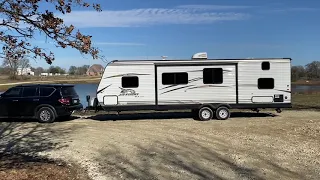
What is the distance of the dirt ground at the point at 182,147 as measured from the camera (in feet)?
26.0

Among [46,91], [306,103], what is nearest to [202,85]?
[46,91]

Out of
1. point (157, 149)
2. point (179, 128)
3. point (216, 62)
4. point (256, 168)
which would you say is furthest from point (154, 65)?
point (256, 168)

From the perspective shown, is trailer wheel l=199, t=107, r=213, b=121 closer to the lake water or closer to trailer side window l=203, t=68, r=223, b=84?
trailer side window l=203, t=68, r=223, b=84

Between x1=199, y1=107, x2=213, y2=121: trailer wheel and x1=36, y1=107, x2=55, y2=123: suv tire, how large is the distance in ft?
20.7

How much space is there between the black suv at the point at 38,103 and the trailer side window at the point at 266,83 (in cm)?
826

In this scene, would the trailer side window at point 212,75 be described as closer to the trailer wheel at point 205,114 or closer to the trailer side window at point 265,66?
the trailer wheel at point 205,114

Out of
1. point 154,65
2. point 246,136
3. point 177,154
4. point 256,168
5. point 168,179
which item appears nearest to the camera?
point 168,179

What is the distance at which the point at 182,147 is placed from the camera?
1059 cm

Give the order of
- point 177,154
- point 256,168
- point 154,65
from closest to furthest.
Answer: point 256,168
point 177,154
point 154,65

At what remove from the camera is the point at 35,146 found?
11.0 meters

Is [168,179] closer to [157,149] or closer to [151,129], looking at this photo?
[157,149]

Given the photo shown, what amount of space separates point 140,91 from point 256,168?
976 cm

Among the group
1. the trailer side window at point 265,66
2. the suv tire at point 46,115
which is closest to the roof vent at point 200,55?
the trailer side window at point 265,66

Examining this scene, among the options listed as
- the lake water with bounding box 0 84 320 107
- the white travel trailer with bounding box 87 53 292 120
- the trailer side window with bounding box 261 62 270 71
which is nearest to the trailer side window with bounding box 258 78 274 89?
the white travel trailer with bounding box 87 53 292 120
